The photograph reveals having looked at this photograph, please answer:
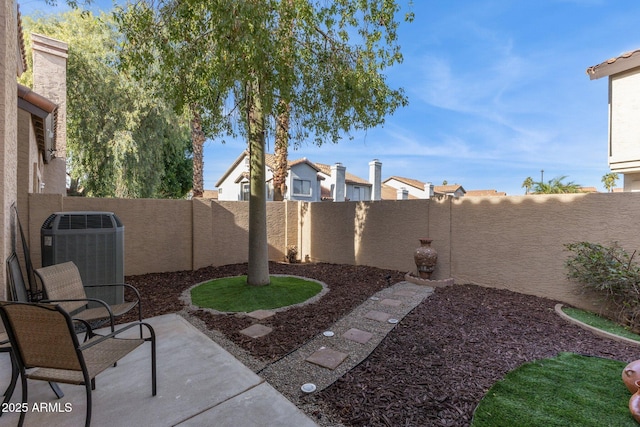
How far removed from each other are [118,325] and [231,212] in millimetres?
5092

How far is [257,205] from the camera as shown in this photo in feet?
19.9

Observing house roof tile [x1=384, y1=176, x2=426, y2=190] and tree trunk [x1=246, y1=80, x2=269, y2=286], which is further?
house roof tile [x1=384, y1=176, x2=426, y2=190]

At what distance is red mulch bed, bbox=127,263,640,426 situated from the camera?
2.62 metres

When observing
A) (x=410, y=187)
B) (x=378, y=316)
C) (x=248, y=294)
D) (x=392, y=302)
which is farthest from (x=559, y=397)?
(x=410, y=187)

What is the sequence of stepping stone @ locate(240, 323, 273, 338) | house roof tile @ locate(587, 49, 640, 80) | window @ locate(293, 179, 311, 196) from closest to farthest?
1. stepping stone @ locate(240, 323, 273, 338)
2. house roof tile @ locate(587, 49, 640, 80)
3. window @ locate(293, 179, 311, 196)

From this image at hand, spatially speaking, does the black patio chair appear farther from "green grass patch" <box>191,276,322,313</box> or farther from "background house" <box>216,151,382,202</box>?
"background house" <box>216,151,382,202</box>

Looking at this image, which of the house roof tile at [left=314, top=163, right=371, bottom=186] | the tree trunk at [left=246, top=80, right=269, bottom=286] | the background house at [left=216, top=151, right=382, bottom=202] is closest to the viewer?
the tree trunk at [left=246, top=80, right=269, bottom=286]

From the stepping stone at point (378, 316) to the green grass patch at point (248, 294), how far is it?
1413 millimetres

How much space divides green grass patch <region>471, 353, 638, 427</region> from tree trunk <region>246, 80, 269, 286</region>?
4.50m

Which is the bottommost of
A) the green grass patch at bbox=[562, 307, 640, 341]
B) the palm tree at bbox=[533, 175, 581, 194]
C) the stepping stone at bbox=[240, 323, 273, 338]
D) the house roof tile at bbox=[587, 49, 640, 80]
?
the green grass patch at bbox=[562, 307, 640, 341]

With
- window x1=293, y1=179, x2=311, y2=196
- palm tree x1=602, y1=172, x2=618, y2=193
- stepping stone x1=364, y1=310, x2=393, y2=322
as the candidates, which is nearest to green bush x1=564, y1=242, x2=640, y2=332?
stepping stone x1=364, y1=310, x2=393, y2=322

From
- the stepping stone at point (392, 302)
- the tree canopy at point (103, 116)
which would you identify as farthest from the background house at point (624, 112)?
the tree canopy at point (103, 116)

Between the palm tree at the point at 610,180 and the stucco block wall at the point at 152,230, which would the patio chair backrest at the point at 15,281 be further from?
the palm tree at the point at 610,180

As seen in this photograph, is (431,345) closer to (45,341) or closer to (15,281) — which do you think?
(45,341)
